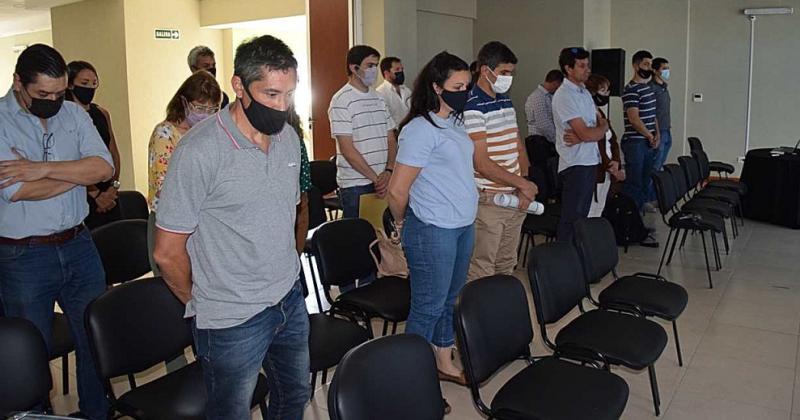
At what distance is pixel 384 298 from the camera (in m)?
3.45

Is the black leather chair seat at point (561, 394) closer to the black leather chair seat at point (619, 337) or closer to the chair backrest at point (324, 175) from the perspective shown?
the black leather chair seat at point (619, 337)

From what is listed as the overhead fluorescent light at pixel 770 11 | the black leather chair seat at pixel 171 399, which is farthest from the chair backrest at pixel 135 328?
the overhead fluorescent light at pixel 770 11

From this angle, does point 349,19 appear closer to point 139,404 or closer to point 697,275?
point 697,275

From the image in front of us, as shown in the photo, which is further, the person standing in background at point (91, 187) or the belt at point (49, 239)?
the person standing in background at point (91, 187)

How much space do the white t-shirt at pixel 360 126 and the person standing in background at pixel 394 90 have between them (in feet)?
4.37

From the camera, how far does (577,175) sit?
4949 mm

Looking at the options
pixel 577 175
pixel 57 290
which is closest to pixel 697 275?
pixel 577 175

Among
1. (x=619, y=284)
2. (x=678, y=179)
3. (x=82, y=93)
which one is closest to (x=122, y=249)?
(x=82, y=93)

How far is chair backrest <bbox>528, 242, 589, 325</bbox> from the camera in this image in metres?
3.03

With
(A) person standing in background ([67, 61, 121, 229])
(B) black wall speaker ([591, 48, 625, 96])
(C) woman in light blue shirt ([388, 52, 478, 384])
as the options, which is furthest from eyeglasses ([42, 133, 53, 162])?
(B) black wall speaker ([591, 48, 625, 96])

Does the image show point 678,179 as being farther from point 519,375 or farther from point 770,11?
point 770,11

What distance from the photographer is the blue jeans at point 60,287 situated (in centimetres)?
265

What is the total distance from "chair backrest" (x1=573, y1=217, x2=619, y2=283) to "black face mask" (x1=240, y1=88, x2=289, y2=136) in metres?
2.12

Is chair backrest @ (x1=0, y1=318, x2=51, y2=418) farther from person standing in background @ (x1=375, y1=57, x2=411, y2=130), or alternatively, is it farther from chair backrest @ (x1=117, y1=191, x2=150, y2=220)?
person standing in background @ (x1=375, y1=57, x2=411, y2=130)
